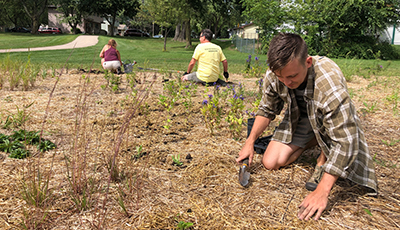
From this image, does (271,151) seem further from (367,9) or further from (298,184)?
(367,9)

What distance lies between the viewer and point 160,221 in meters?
2.00

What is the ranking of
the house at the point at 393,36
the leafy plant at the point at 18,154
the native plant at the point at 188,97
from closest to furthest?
the leafy plant at the point at 18,154 < the native plant at the point at 188,97 < the house at the point at 393,36

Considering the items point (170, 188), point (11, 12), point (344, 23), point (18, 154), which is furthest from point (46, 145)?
point (11, 12)

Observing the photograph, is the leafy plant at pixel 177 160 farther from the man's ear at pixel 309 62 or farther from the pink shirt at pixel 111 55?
the pink shirt at pixel 111 55

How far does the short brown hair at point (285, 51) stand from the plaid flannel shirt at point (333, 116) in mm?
247

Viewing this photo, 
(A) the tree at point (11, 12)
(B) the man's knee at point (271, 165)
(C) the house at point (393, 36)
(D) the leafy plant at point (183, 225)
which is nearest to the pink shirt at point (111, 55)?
(B) the man's knee at point (271, 165)

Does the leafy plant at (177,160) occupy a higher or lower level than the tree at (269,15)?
lower

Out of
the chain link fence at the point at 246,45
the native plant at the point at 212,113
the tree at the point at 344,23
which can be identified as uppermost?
the tree at the point at 344,23

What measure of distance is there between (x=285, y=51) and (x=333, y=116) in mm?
589

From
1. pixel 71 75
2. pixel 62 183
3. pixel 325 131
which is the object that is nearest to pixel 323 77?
pixel 325 131

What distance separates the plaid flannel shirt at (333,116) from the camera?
2.04m

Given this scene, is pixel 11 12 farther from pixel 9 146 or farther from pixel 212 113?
pixel 212 113

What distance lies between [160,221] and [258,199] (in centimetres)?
81

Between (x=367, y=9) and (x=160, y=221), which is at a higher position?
(x=367, y=9)
